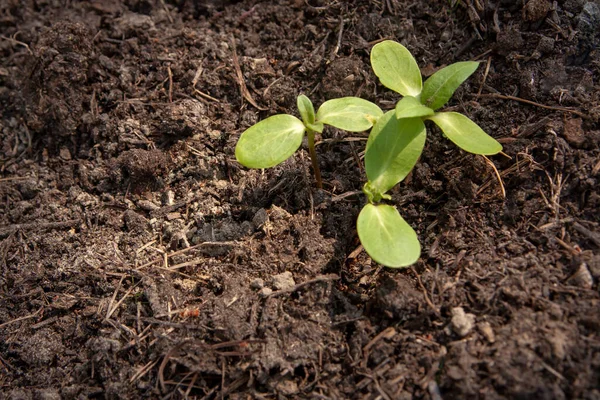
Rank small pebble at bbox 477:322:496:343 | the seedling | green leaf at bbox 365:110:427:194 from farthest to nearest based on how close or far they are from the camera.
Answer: green leaf at bbox 365:110:427:194 < the seedling < small pebble at bbox 477:322:496:343

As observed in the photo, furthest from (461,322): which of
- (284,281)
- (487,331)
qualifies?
(284,281)

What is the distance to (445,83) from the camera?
186 cm

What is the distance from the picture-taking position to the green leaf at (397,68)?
1.96 meters

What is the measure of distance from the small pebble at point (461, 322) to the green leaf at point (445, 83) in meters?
0.78

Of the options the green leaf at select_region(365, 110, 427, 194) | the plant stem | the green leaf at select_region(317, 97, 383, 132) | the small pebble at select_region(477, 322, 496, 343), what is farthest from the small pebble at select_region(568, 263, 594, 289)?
the plant stem

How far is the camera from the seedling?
1.69 meters

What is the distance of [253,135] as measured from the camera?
1832 millimetres

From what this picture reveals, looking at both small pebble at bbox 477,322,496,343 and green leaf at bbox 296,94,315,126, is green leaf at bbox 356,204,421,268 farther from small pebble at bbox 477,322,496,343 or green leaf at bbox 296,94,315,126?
green leaf at bbox 296,94,315,126

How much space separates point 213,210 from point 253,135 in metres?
0.41

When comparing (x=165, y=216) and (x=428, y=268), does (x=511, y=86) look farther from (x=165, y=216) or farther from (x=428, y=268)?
(x=165, y=216)

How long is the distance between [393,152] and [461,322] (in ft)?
2.11

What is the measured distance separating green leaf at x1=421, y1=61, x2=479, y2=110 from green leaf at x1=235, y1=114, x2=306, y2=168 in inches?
19.9

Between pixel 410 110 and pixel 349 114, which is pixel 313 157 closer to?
pixel 349 114

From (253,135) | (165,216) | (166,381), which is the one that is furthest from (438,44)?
(166,381)
